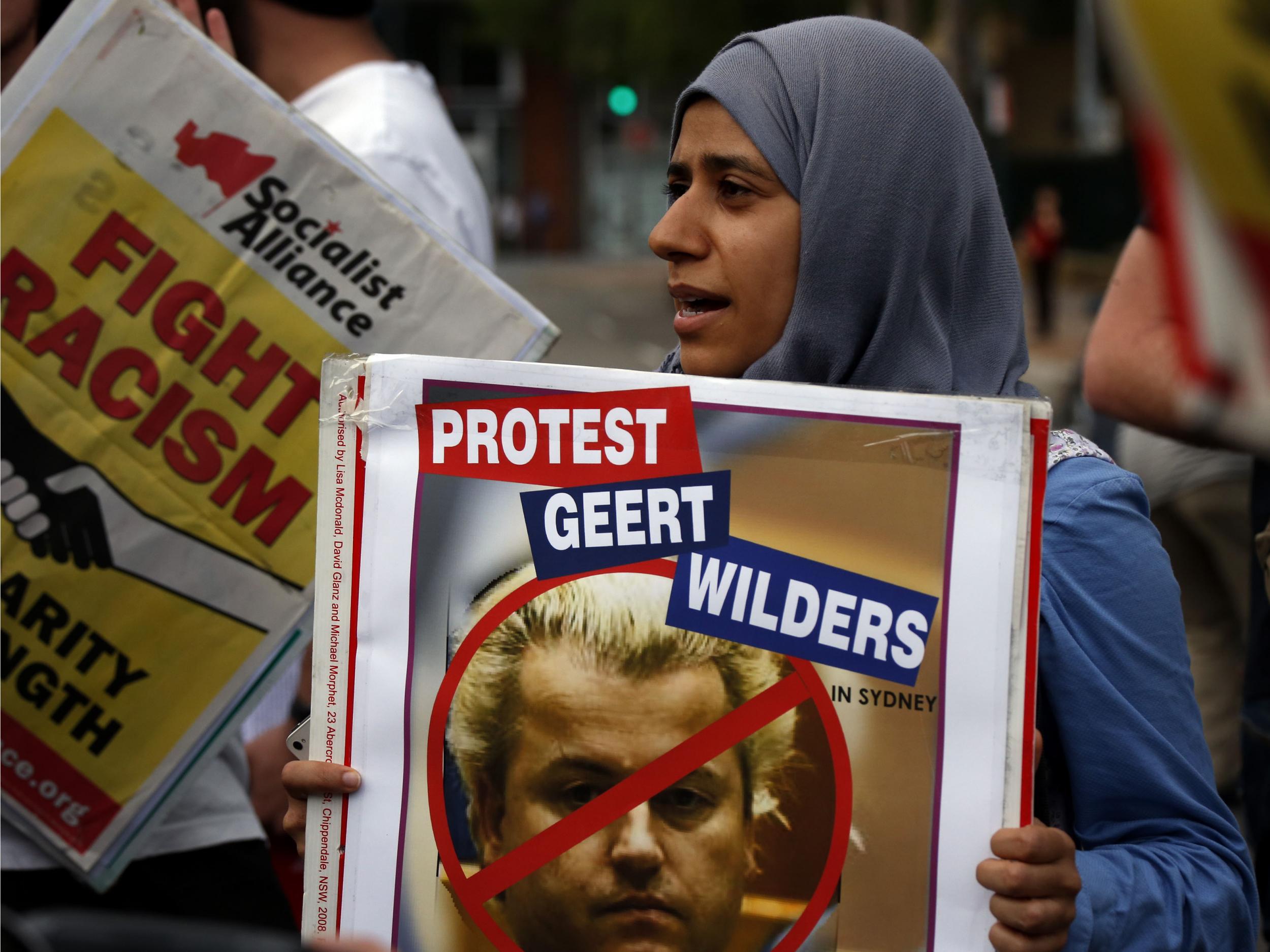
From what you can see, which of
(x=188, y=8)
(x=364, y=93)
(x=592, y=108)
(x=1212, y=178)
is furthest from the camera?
(x=592, y=108)

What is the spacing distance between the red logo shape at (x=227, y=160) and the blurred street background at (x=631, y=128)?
47.4 feet

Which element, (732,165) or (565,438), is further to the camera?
(732,165)

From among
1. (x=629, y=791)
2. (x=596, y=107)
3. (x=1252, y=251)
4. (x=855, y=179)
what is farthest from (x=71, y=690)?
(x=596, y=107)

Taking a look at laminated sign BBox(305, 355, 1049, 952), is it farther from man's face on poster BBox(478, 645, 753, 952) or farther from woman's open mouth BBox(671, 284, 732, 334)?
woman's open mouth BBox(671, 284, 732, 334)

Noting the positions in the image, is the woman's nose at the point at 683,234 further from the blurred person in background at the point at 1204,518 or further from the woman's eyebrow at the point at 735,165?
the blurred person in background at the point at 1204,518

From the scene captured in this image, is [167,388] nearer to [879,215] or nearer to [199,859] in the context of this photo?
[199,859]

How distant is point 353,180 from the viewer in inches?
72.3

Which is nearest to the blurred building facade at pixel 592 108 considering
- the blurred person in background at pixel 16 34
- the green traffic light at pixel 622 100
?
the green traffic light at pixel 622 100

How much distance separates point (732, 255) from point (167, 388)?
0.82 metres

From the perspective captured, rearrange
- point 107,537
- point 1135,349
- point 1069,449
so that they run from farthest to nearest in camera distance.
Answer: point 1135,349
point 107,537
point 1069,449

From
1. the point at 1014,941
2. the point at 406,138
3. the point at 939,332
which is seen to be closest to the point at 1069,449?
Result: the point at 939,332

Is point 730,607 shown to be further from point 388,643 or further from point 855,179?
point 855,179

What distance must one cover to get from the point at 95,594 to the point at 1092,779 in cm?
130

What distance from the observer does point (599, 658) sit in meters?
1.20
